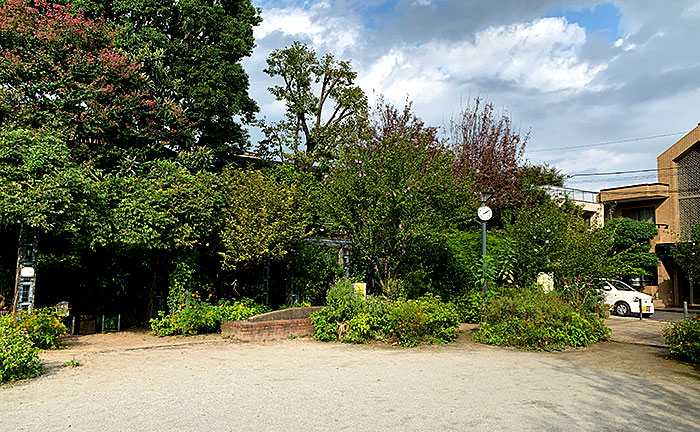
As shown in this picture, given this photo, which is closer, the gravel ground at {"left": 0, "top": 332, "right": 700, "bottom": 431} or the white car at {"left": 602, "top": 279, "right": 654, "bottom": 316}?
the gravel ground at {"left": 0, "top": 332, "right": 700, "bottom": 431}

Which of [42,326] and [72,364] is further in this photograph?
[42,326]

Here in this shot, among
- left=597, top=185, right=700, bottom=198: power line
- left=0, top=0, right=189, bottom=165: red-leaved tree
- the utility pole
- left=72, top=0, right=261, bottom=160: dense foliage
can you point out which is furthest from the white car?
the utility pole

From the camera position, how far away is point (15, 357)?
762 centimetres

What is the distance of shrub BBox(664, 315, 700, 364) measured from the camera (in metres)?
9.58

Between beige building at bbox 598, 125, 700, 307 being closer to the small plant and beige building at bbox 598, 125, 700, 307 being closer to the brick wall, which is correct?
the brick wall

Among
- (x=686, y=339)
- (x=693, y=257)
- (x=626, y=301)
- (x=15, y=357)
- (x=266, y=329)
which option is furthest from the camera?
(x=626, y=301)

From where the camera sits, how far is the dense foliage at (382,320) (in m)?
11.7

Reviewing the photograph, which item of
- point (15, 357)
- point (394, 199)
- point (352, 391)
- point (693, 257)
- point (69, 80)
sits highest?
point (69, 80)

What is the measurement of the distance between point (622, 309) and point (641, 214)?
50.2 ft

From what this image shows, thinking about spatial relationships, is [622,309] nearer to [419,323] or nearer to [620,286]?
[620,286]

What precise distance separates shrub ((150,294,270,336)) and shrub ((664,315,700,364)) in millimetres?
9193

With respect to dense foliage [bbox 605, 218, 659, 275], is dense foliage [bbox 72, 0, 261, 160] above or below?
above

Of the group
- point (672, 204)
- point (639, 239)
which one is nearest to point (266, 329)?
point (639, 239)

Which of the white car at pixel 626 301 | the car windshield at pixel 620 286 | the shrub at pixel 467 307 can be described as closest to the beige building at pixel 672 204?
the car windshield at pixel 620 286
